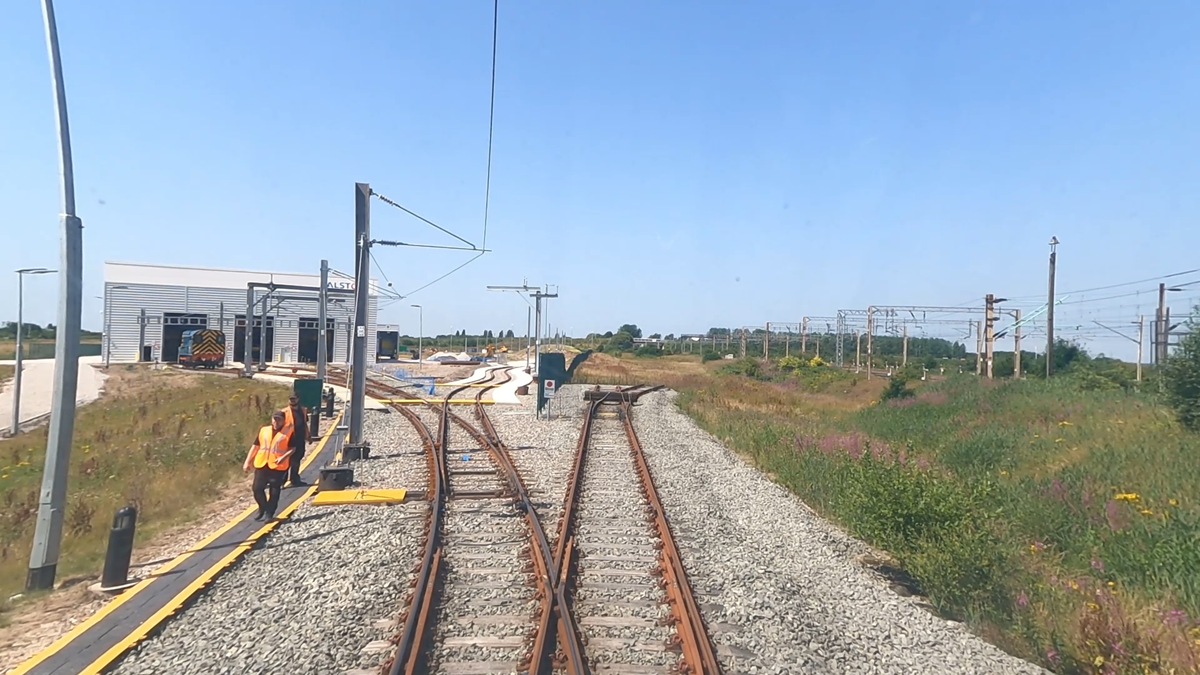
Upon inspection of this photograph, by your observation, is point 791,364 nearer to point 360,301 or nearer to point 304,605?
point 360,301

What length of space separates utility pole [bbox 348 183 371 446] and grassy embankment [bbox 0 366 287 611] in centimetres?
252

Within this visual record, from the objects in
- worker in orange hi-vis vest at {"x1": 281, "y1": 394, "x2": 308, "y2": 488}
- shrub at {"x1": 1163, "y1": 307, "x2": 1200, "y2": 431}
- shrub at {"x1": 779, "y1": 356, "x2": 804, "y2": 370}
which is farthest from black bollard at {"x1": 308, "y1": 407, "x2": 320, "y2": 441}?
shrub at {"x1": 779, "y1": 356, "x2": 804, "y2": 370}

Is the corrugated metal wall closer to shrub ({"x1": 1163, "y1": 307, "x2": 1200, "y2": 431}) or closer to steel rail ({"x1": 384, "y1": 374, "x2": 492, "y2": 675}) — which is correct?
shrub ({"x1": 1163, "y1": 307, "x2": 1200, "y2": 431})

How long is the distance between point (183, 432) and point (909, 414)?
22194 mm

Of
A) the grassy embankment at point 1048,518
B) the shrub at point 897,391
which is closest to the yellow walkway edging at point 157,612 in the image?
the grassy embankment at point 1048,518

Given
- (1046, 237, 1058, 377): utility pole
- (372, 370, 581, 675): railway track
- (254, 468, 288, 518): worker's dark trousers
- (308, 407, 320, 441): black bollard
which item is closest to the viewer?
(372, 370, 581, 675): railway track

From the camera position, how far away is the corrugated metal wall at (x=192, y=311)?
72000 millimetres

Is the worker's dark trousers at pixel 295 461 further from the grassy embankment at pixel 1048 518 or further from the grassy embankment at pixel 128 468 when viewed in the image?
the grassy embankment at pixel 1048 518

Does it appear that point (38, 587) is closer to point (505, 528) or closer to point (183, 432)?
point (505, 528)

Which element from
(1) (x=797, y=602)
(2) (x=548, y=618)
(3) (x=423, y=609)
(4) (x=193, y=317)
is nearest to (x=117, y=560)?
(3) (x=423, y=609)

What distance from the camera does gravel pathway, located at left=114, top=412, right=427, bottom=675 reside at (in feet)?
20.5

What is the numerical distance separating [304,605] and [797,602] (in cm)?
453

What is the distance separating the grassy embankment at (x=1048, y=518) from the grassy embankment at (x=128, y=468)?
9.50 meters

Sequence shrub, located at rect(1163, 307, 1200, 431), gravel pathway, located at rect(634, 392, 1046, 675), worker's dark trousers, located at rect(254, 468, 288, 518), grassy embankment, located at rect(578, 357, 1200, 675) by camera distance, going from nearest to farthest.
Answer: gravel pathway, located at rect(634, 392, 1046, 675)
grassy embankment, located at rect(578, 357, 1200, 675)
worker's dark trousers, located at rect(254, 468, 288, 518)
shrub, located at rect(1163, 307, 1200, 431)
